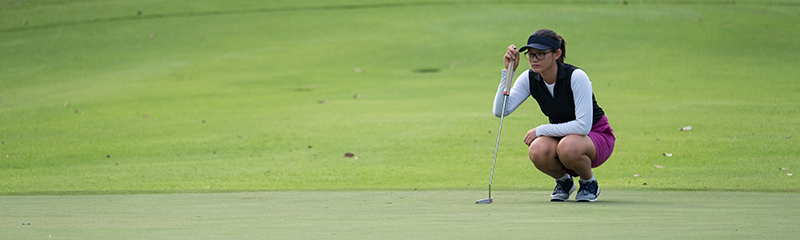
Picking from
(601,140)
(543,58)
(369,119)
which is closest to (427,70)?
(369,119)

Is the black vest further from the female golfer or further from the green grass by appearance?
the green grass

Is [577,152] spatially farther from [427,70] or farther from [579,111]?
[427,70]

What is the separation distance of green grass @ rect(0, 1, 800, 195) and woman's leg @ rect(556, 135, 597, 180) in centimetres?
111

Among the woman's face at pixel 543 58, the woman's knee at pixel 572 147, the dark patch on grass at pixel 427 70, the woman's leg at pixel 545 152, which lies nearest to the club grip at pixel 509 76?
the woman's face at pixel 543 58

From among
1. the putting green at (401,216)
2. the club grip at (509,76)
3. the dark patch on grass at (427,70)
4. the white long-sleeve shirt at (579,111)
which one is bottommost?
the putting green at (401,216)

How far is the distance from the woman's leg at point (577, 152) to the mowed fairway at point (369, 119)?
26 centimetres

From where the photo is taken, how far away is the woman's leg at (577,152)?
4.20 meters

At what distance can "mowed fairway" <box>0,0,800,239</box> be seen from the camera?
11.9ft

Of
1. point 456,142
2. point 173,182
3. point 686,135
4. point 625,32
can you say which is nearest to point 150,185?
point 173,182

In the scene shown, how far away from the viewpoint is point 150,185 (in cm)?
604

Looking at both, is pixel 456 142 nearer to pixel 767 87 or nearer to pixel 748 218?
pixel 748 218

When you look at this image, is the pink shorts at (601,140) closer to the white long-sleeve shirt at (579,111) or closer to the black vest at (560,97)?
the black vest at (560,97)

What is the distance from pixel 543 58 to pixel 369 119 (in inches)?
191

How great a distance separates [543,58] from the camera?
4.18 metres
